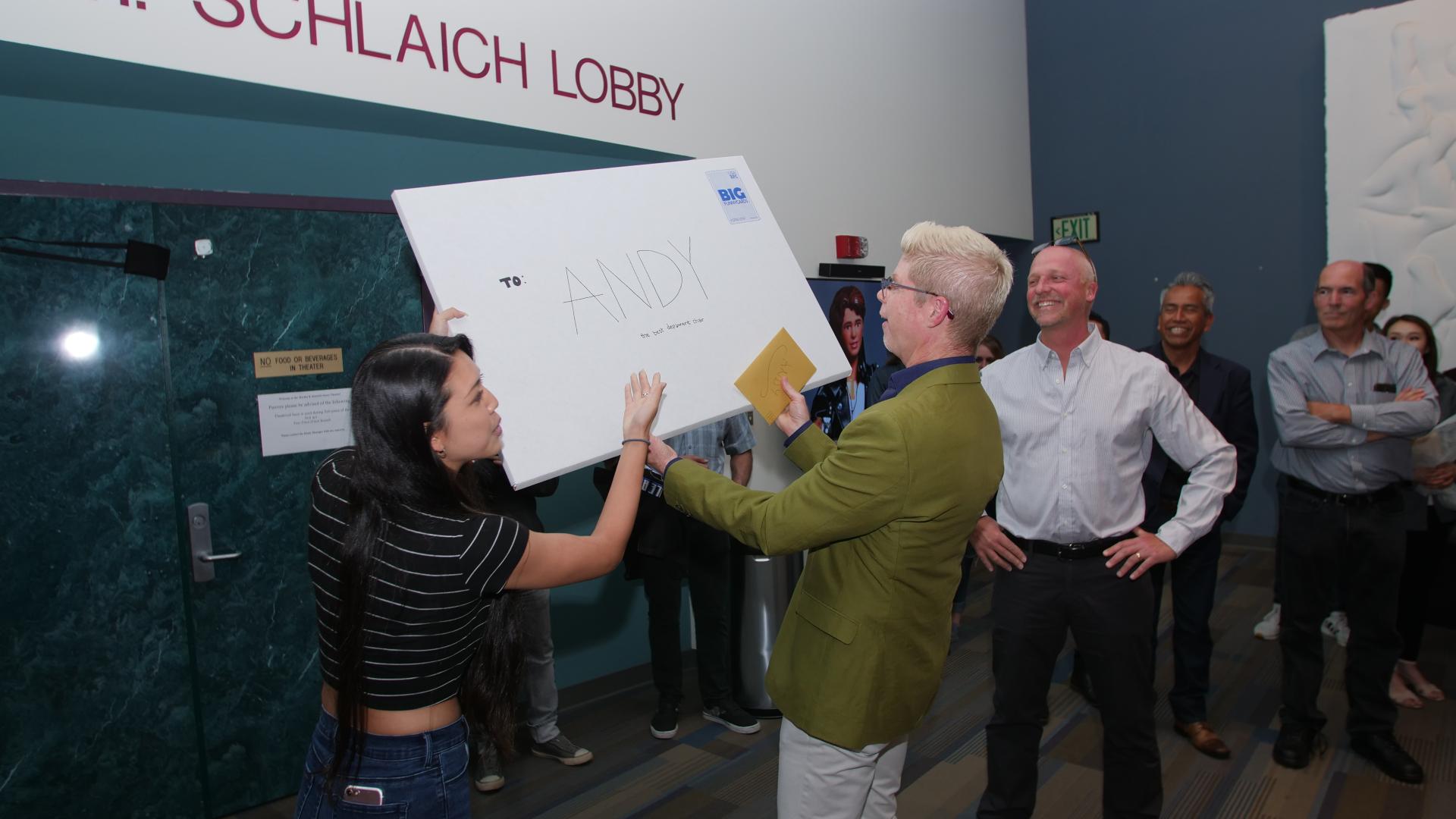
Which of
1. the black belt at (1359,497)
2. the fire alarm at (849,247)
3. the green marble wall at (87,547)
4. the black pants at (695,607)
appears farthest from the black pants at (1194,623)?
the green marble wall at (87,547)

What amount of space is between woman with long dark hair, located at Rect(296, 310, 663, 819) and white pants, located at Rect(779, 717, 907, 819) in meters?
0.52

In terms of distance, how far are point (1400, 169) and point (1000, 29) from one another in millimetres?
2630

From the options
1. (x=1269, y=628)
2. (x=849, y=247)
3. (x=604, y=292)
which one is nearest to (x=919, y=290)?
(x=604, y=292)

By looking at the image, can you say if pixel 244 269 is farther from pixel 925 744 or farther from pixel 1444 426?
pixel 1444 426

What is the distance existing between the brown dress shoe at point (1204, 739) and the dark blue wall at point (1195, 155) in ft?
10.1

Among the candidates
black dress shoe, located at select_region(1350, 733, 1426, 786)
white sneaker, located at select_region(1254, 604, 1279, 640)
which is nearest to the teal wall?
black dress shoe, located at select_region(1350, 733, 1426, 786)

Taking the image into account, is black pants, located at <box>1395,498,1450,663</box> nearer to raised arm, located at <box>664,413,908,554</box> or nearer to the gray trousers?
raised arm, located at <box>664,413,908,554</box>

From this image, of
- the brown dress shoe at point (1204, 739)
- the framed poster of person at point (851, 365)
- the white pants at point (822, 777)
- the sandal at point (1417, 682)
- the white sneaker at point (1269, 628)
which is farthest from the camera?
the white sneaker at point (1269, 628)

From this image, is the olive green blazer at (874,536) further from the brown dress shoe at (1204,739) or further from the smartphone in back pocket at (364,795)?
the brown dress shoe at (1204,739)

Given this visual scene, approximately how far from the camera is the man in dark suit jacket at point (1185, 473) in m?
2.91

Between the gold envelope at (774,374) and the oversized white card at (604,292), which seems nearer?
the oversized white card at (604,292)

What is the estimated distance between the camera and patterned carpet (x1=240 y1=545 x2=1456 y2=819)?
249 cm

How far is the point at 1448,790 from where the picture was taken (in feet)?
8.13

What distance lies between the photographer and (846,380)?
394 centimetres
